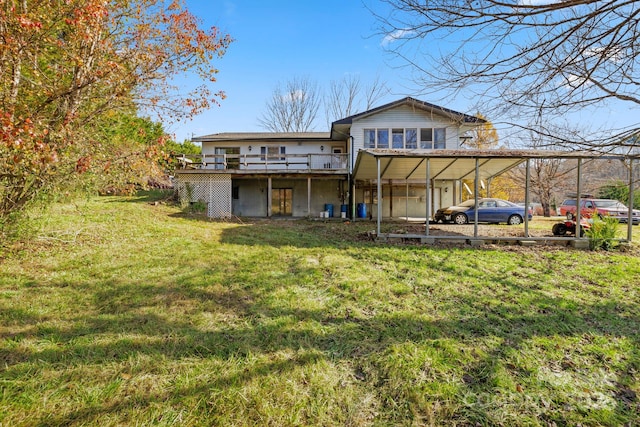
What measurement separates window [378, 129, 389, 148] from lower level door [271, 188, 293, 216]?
243 inches

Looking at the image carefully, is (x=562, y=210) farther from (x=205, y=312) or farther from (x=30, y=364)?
(x=30, y=364)

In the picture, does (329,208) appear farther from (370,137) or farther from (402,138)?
(402,138)

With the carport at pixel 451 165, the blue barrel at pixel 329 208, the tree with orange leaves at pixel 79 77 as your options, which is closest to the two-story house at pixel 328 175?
the blue barrel at pixel 329 208

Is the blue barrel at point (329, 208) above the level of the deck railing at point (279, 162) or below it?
below

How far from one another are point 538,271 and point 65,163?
962 centimetres

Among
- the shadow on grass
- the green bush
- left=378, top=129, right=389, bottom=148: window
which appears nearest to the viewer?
the shadow on grass

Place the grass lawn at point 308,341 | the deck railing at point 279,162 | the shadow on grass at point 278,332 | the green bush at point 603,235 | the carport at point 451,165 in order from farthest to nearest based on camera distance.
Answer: the deck railing at point 279,162 → the carport at point 451,165 → the green bush at point 603,235 → the shadow on grass at point 278,332 → the grass lawn at point 308,341

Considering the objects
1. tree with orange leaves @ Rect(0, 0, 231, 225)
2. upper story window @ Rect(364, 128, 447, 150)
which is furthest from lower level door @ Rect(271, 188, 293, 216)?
tree with orange leaves @ Rect(0, 0, 231, 225)

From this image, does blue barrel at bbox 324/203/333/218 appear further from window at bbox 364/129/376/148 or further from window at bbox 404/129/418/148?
window at bbox 404/129/418/148

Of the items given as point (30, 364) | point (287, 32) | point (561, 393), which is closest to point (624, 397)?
point (561, 393)

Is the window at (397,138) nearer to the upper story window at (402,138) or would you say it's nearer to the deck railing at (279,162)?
the upper story window at (402,138)

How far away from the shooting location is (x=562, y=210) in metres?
19.4

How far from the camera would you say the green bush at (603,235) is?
8.71m

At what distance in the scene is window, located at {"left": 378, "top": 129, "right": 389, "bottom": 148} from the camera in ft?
53.9
